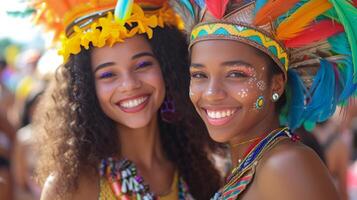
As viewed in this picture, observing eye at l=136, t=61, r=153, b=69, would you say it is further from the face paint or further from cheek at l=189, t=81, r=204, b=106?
the face paint

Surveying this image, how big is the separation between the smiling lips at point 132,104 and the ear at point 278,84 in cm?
82

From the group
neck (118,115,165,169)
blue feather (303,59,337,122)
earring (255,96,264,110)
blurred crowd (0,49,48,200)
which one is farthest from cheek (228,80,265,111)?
blurred crowd (0,49,48,200)

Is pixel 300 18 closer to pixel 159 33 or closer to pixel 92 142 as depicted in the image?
pixel 159 33

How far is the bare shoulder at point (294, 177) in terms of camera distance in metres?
2.39

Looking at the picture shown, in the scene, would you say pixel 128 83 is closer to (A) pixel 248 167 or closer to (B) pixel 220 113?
(B) pixel 220 113

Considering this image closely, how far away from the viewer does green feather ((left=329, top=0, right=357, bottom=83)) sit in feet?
8.57

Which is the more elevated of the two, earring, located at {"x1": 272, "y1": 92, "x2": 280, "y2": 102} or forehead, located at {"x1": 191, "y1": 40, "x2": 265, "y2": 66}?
forehead, located at {"x1": 191, "y1": 40, "x2": 265, "y2": 66}

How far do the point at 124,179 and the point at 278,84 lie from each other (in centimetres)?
102

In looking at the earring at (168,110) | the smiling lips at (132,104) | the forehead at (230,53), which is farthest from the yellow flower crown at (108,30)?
the forehead at (230,53)

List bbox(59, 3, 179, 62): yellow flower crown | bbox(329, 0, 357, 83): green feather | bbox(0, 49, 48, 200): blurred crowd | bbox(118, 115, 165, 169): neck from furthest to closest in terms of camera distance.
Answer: bbox(0, 49, 48, 200): blurred crowd, bbox(118, 115, 165, 169): neck, bbox(59, 3, 179, 62): yellow flower crown, bbox(329, 0, 357, 83): green feather

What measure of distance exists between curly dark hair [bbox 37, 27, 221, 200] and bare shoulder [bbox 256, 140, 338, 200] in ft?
3.48

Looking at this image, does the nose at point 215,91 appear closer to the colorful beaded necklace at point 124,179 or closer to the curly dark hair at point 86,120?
the curly dark hair at point 86,120

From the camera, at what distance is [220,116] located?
2777mm

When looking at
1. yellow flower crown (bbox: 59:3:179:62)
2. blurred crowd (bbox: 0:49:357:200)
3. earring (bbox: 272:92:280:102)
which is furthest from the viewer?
blurred crowd (bbox: 0:49:357:200)
